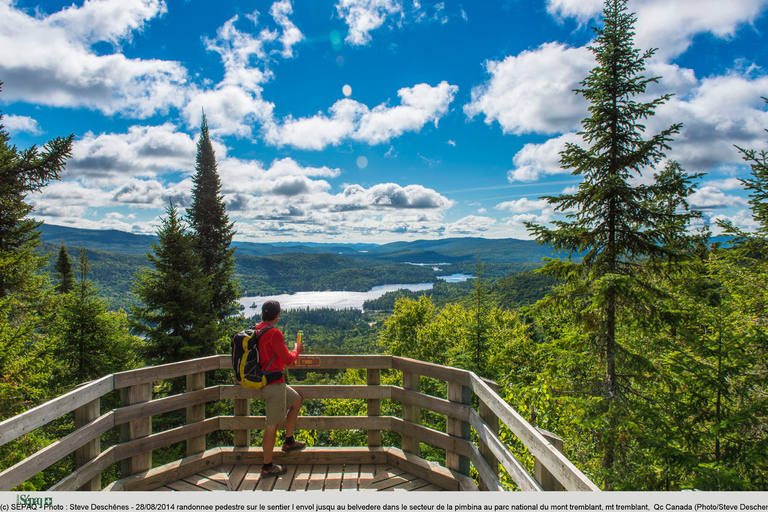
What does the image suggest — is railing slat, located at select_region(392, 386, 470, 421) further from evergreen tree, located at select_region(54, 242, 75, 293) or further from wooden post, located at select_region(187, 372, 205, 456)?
evergreen tree, located at select_region(54, 242, 75, 293)

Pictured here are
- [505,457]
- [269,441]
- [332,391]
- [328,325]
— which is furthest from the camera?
[328,325]

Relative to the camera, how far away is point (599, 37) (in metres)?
7.02

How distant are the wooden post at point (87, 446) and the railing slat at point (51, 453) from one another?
61mm

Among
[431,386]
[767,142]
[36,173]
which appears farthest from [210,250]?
[767,142]

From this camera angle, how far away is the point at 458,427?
3621 millimetres

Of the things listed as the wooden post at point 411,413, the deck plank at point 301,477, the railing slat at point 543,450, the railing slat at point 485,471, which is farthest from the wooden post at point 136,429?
the railing slat at point 543,450

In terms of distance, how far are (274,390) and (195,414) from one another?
1.12 m

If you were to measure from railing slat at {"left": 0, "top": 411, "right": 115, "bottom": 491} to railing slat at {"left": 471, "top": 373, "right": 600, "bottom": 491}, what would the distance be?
11.0ft

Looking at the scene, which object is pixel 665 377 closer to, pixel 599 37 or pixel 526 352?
pixel 599 37

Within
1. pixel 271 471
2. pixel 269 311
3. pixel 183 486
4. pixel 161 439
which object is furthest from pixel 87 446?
pixel 269 311

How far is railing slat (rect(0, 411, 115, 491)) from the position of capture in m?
2.38

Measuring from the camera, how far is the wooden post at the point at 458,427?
11.7 ft

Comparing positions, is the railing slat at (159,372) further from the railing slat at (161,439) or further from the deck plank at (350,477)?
the deck plank at (350,477)

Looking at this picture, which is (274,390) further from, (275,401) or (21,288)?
(21,288)
